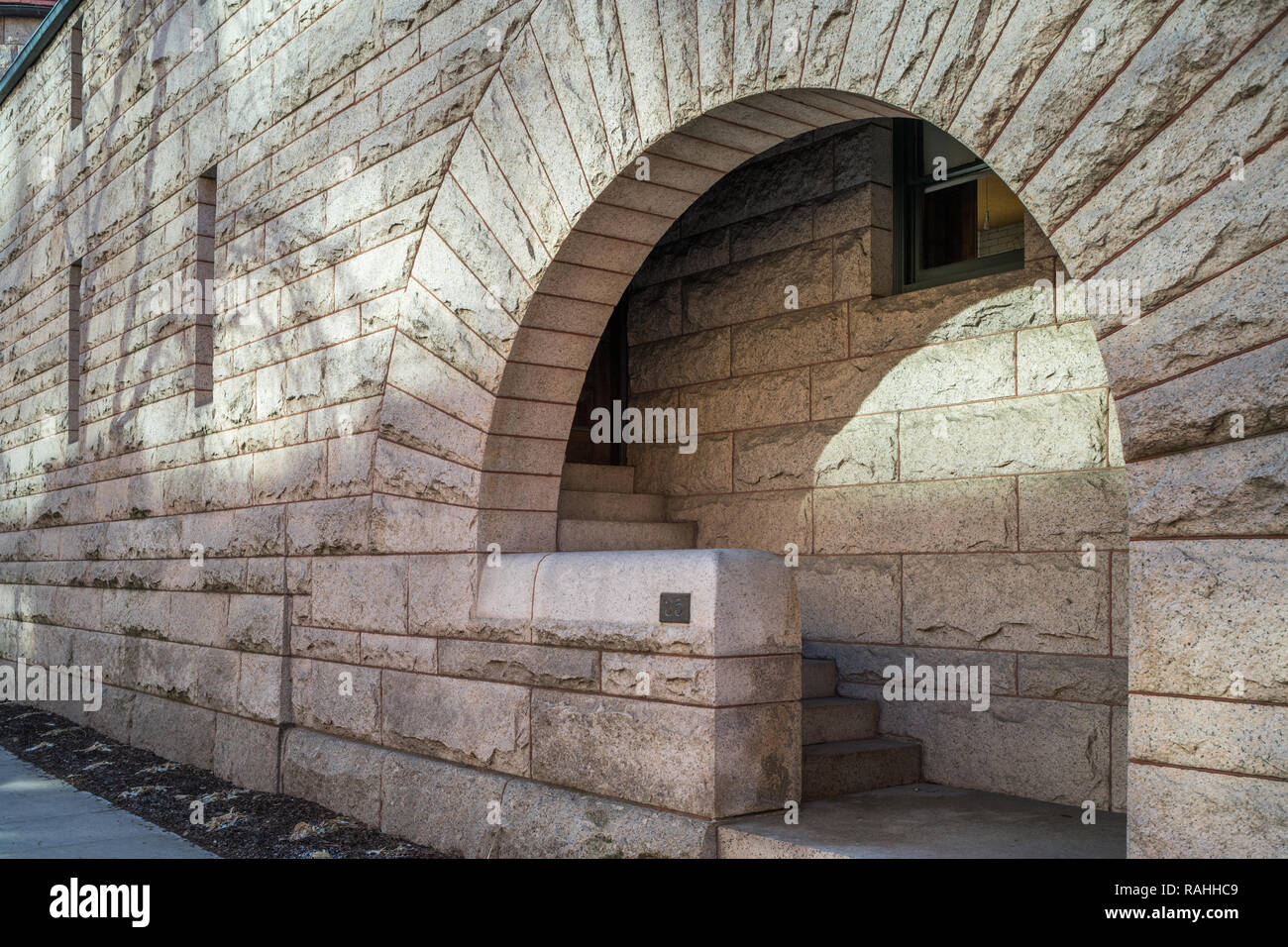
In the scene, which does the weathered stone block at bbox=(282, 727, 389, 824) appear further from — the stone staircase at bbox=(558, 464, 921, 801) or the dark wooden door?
the dark wooden door

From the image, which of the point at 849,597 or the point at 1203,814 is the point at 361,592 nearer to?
the point at 849,597

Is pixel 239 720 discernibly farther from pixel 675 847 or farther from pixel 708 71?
pixel 708 71

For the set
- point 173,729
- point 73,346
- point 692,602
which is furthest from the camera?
point 73,346

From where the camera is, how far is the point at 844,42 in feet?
14.5

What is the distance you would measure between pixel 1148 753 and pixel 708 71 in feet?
10.5

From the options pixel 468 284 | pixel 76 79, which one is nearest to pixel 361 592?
pixel 468 284

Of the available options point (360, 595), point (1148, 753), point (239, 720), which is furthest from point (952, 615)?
point (239, 720)

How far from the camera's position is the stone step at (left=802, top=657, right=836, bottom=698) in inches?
242

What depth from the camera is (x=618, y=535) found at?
694cm

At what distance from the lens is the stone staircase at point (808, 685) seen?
217 inches

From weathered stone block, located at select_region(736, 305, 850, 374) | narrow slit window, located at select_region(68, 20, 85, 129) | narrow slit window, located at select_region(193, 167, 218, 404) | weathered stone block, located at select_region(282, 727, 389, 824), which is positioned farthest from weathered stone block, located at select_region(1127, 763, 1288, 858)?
narrow slit window, located at select_region(68, 20, 85, 129)

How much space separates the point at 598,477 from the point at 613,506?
38 cm

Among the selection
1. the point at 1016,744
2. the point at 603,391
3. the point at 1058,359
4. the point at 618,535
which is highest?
the point at 603,391

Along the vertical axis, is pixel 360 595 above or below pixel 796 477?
below
